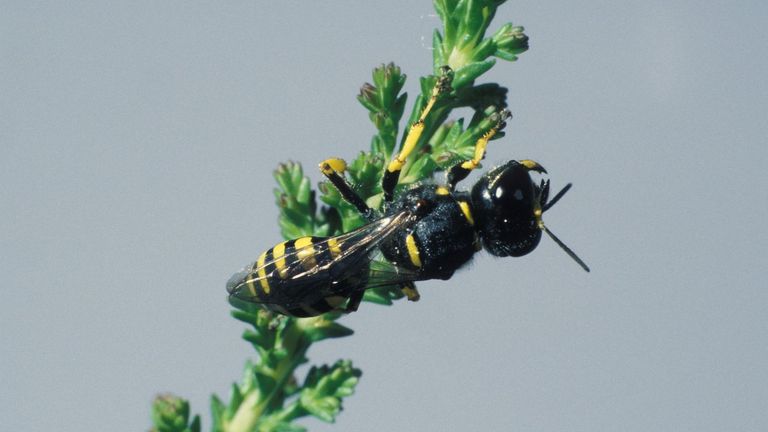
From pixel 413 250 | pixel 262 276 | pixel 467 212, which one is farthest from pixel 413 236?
pixel 262 276

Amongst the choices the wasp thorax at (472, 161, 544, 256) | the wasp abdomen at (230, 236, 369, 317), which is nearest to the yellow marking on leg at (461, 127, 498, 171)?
the wasp thorax at (472, 161, 544, 256)

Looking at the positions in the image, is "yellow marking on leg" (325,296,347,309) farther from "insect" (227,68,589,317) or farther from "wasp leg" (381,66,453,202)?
"wasp leg" (381,66,453,202)

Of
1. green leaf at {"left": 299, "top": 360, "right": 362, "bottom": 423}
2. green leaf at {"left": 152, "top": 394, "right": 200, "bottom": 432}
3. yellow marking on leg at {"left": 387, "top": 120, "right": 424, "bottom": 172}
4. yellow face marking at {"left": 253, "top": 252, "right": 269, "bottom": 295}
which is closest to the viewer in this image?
green leaf at {"left": 152, "top": 394, "right": 200, "bottom": 432}

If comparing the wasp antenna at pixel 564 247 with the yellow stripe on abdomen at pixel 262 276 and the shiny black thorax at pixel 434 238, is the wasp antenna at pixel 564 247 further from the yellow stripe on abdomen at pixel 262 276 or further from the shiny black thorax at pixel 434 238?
the yellow stripe on abdomen at pixel 262 276

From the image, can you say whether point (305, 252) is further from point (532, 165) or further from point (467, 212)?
point (532, 165)

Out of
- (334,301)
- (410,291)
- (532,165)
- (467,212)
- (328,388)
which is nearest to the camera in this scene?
(328,388)

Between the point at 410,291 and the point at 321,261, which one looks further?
the point at 410,291

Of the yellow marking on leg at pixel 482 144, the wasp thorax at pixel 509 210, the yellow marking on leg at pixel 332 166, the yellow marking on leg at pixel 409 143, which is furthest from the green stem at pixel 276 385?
the yellow marking on leg at pixel 482 144
